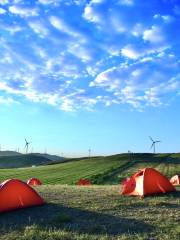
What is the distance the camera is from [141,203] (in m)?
25.1

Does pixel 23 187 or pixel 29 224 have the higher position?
pixel 23 187

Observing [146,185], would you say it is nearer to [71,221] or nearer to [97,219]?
[97,219]

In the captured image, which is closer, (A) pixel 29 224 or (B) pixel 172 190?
(A) pixel 29 224

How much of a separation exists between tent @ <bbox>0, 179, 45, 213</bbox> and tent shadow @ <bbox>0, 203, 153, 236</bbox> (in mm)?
543

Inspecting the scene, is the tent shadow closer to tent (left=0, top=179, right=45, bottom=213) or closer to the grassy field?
the grassy field

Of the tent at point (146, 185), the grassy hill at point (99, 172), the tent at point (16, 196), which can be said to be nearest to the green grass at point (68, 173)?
the grassy hill at point (99, 172)

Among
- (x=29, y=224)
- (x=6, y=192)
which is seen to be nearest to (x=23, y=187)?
(x=6, y=192)

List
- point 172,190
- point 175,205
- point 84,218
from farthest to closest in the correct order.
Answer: point 172,190
point 175,205
point 84,218

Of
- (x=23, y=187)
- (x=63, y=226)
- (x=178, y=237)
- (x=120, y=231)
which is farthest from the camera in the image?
(x=23, y=187)

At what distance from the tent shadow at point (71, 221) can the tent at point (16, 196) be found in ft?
1.78

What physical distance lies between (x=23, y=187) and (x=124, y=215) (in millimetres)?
6770

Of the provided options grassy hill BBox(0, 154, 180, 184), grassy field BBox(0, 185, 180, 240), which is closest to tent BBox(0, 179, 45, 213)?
grassy field BBox(0, 185, 180, 240)

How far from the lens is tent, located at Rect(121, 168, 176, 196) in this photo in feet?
95.0

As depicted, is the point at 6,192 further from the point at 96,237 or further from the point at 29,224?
the point at 96,237
